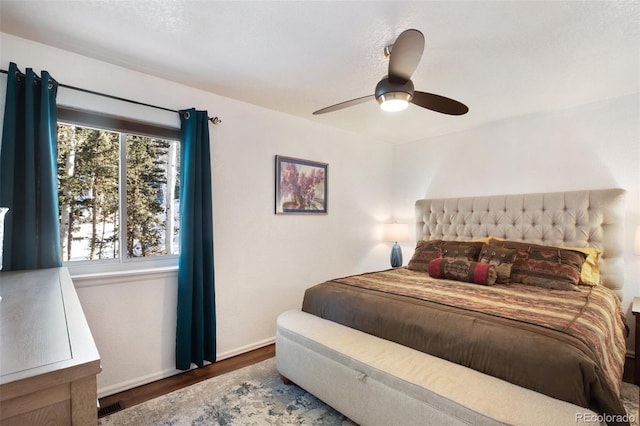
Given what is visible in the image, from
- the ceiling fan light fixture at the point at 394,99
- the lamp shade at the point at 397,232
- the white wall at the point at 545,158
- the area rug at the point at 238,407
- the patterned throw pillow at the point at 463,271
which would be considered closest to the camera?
the ceiling fan light fixture at the point at 394,99

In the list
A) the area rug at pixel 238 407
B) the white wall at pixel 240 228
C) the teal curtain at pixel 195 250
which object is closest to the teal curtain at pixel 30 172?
the white wall at pixel 240 228

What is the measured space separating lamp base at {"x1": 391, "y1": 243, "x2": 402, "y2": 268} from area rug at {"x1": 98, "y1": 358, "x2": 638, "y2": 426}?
2340 mm

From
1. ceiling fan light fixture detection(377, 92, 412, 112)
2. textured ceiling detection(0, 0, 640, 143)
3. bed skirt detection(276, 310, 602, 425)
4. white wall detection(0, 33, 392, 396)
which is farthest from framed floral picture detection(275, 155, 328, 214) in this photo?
ceiling fan light fixture detection(377, 92, 412, 112)

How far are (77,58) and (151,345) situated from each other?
85.8 inches

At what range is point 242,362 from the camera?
9.19 feet

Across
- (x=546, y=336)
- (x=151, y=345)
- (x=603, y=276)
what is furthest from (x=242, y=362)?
(x=603, y=276)

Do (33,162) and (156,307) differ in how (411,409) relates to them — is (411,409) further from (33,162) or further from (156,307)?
(33,162)

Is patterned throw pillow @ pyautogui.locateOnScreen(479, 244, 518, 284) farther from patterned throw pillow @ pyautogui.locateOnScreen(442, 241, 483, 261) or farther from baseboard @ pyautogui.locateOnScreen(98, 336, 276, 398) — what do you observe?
baseboard @ pyautogui.locateOnScreen(98, 336, 276, 398)

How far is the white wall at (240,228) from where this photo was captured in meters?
2.26

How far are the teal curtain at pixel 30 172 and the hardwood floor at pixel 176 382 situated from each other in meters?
1.05

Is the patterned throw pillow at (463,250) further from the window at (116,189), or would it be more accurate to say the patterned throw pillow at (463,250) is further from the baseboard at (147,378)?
the window at (116,189)

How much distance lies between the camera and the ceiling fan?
5.04 feet

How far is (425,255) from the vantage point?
11.1ft

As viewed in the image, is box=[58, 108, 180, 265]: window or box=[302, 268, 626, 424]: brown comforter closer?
box=[302, 268, 626, 424]: brown comforter
